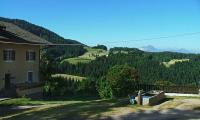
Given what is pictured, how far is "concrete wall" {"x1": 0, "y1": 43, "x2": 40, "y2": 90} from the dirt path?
75.5 ft

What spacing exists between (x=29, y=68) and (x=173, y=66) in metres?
107

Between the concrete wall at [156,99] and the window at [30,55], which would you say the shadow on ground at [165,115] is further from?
the window at [30,55]

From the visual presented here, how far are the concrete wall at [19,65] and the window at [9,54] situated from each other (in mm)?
379

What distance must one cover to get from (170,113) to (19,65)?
28.0 meters

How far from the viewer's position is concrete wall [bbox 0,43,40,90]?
4528 cm

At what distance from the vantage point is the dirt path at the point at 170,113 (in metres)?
23.1

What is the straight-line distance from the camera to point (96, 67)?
4941 inches

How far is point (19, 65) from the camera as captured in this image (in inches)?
1906

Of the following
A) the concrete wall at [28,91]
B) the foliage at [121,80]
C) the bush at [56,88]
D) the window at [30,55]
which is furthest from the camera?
the bush at [56,88]

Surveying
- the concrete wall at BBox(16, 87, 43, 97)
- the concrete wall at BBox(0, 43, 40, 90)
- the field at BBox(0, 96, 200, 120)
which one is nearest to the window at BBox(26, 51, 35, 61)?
the concrete wall at BBox(0, 43, 40, 90)

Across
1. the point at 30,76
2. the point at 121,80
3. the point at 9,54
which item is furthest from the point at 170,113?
the point at 30,76

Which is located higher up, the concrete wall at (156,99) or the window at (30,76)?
the window at (30,76)

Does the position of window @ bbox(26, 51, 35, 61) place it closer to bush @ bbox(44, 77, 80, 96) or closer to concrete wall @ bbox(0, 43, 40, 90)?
concrete wall @ bbox(0, 43, 40, 90)

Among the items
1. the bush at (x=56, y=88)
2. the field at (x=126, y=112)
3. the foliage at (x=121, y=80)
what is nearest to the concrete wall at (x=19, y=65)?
the bush at (x=56, y=88)
